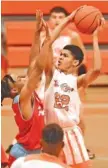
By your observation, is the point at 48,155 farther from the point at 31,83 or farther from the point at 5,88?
the point at 5,88

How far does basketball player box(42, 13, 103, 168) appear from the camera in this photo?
16.8 ft

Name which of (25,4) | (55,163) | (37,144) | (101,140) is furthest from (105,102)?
(55,163)

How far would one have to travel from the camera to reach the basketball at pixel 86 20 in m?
5.41

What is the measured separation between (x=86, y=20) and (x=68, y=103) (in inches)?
30.6

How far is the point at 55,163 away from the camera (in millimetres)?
3744

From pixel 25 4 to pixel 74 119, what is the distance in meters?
4.67

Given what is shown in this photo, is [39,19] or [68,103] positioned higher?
[39,19]

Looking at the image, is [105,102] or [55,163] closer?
[55,163]

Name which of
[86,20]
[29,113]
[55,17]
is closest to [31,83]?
[29,113]

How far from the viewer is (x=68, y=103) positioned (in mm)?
5160

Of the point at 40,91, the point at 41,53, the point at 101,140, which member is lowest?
the point at 101,140

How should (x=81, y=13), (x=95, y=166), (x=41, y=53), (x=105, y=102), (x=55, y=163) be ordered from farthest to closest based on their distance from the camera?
1. (x=105, y=102)
2. (x=95, y=166)
3. (x=81, y=13)
4. (x=41, y=53)
5. (x=55, y=163)

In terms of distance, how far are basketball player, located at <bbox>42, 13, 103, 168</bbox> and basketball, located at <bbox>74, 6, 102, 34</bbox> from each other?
25 cm

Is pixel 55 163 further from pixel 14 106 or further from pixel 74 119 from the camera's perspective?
pixel 74 119
